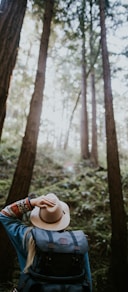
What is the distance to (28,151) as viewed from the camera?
20.6 ft

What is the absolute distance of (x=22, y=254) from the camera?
7.97 feet

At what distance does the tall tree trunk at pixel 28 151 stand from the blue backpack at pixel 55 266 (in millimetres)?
3601

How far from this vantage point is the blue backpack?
210cm

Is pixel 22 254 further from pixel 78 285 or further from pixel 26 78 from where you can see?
pixel 26 78

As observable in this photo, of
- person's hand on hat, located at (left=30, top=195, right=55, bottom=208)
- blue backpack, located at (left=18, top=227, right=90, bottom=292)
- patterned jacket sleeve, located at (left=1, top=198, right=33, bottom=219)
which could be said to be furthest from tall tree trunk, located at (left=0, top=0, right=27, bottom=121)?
blue backpack, located at (left=18, top=227, right=90, bottom=292)

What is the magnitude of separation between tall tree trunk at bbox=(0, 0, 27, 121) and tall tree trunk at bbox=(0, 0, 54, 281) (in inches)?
77.0

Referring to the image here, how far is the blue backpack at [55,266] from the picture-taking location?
210 centimetres

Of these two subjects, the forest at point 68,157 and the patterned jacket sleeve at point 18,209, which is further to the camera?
the forest at point 68,157

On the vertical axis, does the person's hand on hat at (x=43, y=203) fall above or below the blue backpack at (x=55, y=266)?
above

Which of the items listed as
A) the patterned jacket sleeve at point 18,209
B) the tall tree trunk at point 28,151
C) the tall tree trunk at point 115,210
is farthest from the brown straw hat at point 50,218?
the tall tree trunk at point 115,210

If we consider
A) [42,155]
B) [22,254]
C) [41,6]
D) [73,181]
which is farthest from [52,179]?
[22,254]

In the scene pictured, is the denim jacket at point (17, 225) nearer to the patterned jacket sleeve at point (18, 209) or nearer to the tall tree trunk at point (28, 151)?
the patterned jacket sleeve at point (18, 209)

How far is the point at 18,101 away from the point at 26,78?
268 cm

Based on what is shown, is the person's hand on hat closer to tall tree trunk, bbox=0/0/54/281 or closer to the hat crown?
the hat crown
